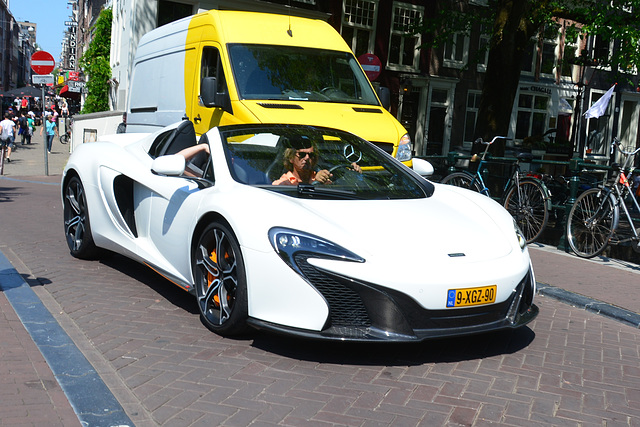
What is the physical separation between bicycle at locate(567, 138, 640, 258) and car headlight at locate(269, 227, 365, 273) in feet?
16.8

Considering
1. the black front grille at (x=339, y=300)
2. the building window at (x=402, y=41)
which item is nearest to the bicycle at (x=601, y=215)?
the black front grille at (x=339, y=300)

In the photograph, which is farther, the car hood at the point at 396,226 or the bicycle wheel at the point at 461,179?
the bicycle wheel at the point at 461,179

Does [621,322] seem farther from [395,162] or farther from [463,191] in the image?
[395,162]

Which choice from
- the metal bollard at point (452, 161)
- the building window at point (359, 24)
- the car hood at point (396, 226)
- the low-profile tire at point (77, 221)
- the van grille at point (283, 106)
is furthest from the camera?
the building window at point (359, 24)

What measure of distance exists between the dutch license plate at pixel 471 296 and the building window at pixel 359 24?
952 inches

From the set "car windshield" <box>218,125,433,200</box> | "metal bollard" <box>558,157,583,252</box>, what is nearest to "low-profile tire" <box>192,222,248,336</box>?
"car windshield" <box>218,125,433,200</box>

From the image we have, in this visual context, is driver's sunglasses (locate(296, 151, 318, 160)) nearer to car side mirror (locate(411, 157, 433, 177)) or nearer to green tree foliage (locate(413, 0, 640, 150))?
car side mirror (locate(411, 157, 433, 177))

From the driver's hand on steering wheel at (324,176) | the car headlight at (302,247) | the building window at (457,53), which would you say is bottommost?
the car headlight at (302,247)

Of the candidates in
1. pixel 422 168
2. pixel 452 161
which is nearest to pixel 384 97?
pixel 452 161

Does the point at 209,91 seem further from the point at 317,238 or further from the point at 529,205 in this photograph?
the point at 317,238

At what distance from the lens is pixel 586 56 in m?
18.0

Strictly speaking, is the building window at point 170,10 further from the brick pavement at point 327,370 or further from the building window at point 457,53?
the brick pavement at point 327,370

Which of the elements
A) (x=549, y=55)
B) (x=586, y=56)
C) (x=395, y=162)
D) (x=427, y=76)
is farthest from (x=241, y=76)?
(x=549, y=55)

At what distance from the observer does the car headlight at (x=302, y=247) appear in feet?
13.3
